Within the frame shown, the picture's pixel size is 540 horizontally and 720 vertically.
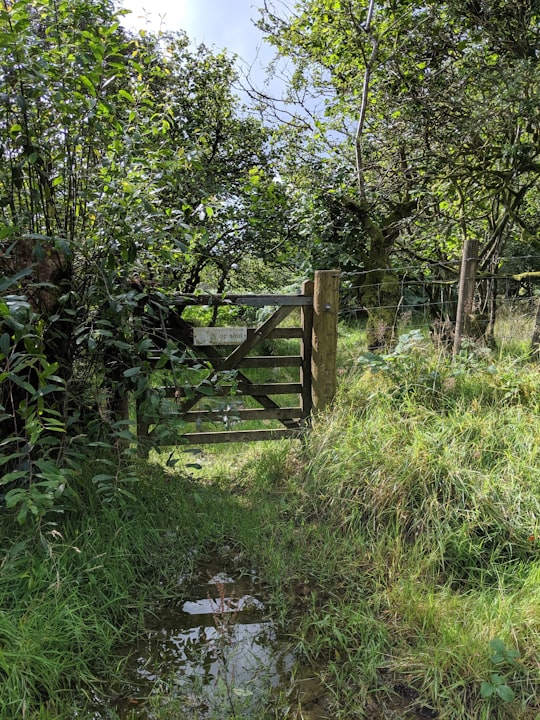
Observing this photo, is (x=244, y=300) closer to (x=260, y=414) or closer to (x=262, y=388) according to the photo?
(x=262, y=388)

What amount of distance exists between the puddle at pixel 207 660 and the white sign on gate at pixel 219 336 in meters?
2.12

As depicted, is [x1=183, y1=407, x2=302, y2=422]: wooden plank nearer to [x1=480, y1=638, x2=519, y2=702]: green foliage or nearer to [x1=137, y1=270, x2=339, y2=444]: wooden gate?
[x1=137, y1=270, x2=339, y2=444]: wooden gate

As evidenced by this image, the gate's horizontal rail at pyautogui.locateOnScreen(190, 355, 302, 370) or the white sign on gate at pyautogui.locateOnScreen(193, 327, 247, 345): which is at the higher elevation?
the white sign on gate at pyautogui.locateOnScreen(193, 327, 247, 345)

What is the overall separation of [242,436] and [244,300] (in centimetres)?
133

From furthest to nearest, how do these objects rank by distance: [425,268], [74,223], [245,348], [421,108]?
[425,268], [421,108], [245,348], [74,223]

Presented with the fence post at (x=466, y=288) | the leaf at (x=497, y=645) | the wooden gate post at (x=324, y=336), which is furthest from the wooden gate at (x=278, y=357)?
the leaf at (x=497, y=645)

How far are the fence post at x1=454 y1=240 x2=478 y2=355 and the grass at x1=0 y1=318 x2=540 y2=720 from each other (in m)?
0.24

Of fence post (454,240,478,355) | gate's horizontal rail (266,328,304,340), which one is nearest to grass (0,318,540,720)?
fence post (454,240,478,355)

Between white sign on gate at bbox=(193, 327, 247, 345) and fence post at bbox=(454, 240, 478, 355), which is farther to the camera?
fence post at bbox=(454, 240, 478, 355)

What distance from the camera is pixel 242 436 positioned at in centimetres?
459

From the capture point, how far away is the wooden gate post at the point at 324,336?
14.7ft

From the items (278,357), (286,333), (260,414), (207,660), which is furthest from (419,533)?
(286,333)

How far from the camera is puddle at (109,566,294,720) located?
7.26 ft

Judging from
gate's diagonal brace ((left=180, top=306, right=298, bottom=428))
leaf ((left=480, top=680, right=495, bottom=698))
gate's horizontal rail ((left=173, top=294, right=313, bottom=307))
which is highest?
gate's horizontal rail ((left=173, top=294, right=313, bottom=307))
